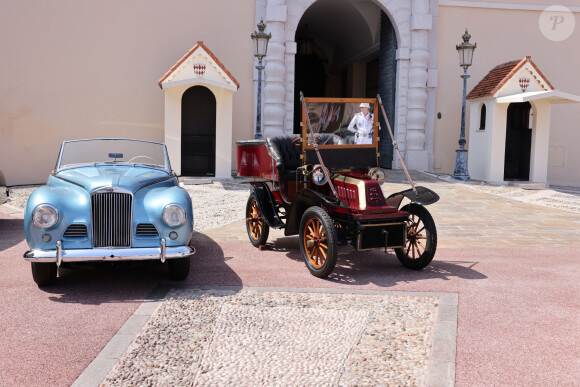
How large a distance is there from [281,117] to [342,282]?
38.7ft

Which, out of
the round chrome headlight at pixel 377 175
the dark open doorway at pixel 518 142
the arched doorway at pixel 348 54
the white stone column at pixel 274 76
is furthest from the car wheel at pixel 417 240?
the arched doorway at pixel 348 54

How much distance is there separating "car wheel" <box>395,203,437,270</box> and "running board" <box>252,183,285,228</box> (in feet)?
4.76

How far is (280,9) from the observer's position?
16719 mm

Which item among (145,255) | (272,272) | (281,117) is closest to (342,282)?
(272,272)

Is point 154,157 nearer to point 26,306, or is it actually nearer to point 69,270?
point 69,270

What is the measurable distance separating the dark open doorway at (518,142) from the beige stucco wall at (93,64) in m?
7.45

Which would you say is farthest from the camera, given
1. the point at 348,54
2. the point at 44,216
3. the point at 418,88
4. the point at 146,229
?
the point at 348,54

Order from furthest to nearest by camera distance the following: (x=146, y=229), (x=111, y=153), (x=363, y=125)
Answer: (x=363, y=125), (x=111, y=153), (x=146, y=229)

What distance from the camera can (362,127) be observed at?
668 centimetres

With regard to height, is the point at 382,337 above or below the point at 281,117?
below

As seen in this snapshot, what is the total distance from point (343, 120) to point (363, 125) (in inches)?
9.6

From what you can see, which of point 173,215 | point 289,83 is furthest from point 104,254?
point 289,83

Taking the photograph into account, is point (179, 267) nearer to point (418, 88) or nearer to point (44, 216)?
point (44, 216)

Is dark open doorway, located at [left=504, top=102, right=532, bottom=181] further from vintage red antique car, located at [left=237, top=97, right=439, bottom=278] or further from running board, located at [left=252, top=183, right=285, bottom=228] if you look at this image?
running board, located at [left=252, top=183, right=285, bottom=228]
